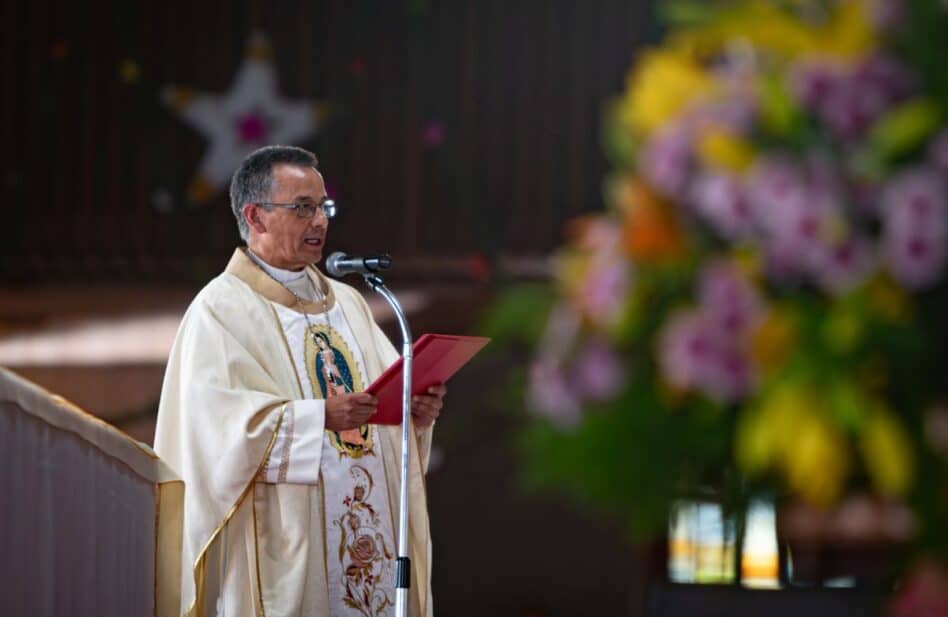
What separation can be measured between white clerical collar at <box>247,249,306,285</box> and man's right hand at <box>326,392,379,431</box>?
638mm

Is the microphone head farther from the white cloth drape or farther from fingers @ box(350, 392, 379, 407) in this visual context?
the white cloth drape

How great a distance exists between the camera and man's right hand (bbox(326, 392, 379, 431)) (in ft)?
12.5

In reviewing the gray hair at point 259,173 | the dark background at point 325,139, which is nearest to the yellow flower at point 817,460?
the gray hair at point 259,173

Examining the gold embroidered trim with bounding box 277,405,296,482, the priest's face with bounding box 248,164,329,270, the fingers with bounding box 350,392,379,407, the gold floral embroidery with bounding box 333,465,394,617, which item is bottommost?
the gold floral embroidery with bounding box 333,465,394,617

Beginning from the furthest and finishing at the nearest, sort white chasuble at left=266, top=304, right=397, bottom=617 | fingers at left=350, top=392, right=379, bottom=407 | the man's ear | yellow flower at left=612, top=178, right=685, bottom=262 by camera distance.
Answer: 1. the man's ear
2. white chasuble at left=266, top=304, right=397, bottom=617
3. fingers at left=350, top=392, right=379, bottom=407
4. yellow flower at left=612, top=178, right=685, bottom=262

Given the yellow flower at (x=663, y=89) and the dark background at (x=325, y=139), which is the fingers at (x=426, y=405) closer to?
the yellow flower at (x=663, y=89)

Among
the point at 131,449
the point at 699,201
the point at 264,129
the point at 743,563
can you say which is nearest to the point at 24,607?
the point at 131,449

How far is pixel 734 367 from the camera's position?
1.24 meters

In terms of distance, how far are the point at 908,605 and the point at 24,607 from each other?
2134 millimetres

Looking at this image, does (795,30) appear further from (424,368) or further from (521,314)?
(424,368)

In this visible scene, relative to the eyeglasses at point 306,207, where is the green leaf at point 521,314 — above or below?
below

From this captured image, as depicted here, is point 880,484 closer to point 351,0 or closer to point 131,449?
point 131,449

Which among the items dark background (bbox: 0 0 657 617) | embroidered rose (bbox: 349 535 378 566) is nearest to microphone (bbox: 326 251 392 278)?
embroidered rose (bbox: 349 535 378 566)

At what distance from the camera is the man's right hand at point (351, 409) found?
381 centimetres
